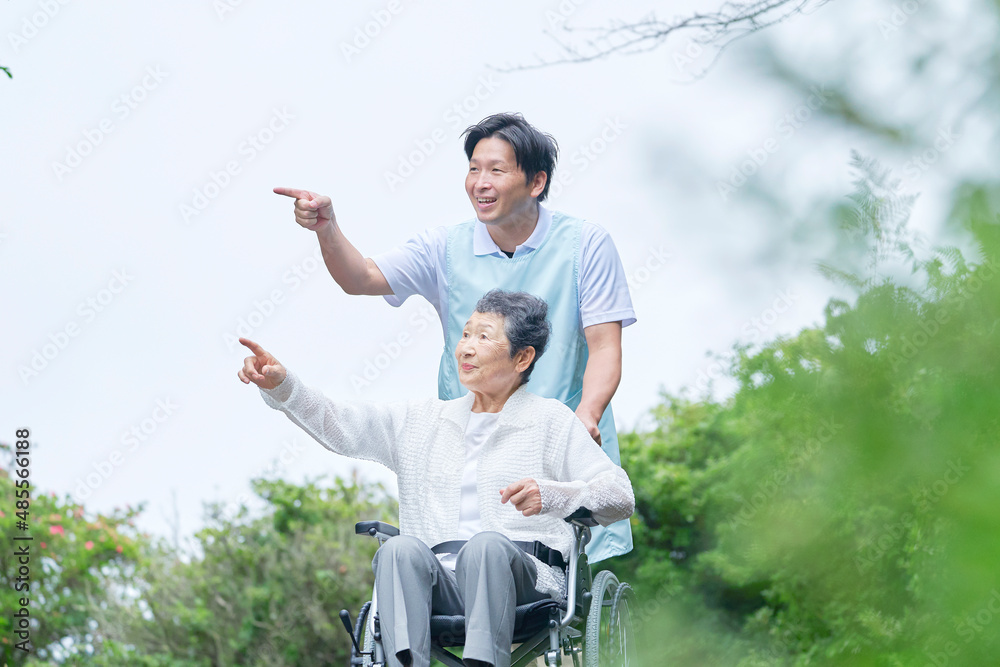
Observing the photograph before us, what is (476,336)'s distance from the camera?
2.57 meters

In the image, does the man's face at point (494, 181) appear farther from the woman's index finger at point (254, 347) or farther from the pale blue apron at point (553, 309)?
the woman's index finger at point (254, 347)

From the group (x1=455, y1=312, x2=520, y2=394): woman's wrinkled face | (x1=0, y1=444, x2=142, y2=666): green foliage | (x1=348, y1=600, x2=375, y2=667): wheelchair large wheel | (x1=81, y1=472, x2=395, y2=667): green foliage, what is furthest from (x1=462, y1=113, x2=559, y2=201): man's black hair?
(x1=0, y1=444, x2=142, y2=666): green foliage

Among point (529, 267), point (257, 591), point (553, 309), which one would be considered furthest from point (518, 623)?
point (257, 591)

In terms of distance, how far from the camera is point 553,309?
9.58 ft

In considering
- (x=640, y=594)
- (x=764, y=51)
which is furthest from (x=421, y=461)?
(x=640, y=594)

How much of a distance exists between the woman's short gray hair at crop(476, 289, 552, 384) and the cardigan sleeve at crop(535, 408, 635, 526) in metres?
0.20

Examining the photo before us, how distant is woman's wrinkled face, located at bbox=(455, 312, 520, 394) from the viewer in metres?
2.56

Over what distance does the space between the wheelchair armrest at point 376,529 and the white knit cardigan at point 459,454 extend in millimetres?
115

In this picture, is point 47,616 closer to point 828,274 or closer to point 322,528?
point 322,528

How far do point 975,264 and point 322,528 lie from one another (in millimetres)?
4238

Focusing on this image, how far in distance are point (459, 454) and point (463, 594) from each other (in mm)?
A: 401

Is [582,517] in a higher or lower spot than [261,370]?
lower

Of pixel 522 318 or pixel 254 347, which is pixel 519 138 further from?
pixel 254 347

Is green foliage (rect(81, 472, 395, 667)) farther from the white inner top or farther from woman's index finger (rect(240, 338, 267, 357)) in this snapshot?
woman's index finger (rect(240, 338, 267, 357))
